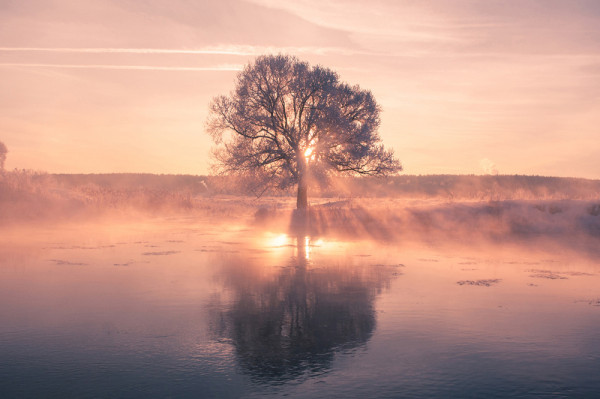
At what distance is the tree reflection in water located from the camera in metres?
6.64

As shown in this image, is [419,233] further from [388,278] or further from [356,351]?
[356,351]

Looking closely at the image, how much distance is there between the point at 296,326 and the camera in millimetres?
8227

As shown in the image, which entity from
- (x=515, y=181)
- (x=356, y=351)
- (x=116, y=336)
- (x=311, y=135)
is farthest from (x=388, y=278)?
(x=515, y=181)

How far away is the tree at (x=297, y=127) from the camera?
105ft

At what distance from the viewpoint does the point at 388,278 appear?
41.5 feet

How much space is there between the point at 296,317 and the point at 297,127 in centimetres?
2504

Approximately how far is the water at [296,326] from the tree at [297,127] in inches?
666

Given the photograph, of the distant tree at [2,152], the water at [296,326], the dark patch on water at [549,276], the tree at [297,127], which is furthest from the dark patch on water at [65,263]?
the distant tree at [2,152]

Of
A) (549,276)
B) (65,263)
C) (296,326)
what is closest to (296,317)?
(296,326)

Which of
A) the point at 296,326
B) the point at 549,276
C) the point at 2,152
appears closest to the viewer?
the point at 296,326

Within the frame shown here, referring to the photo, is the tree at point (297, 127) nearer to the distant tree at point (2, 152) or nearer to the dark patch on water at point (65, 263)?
the dark patch on water at point (65, 263)

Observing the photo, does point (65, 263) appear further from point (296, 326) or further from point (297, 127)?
point (297, 127)

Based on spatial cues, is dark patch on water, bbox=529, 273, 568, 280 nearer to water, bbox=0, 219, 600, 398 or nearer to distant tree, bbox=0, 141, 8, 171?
water, bbox=0, 219, 600, 398

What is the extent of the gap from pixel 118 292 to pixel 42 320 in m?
2.35
